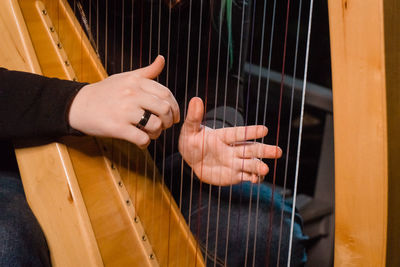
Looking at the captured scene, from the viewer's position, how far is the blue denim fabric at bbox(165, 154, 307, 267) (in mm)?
988

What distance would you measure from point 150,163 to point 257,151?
24 cm

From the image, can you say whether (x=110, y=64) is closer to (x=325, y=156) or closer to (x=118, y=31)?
(x=118, y=31)

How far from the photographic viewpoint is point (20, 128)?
0.78 meters

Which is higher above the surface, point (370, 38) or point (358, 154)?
point (370, 38)

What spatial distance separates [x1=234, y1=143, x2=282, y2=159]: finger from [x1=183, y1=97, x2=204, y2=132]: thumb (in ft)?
0.29

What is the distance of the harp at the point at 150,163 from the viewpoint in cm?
49

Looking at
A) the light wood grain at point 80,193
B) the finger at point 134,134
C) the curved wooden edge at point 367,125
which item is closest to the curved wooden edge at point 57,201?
the light wood grain at point 80,193

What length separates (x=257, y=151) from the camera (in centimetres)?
82

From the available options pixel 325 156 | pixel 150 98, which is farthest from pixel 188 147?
pixel 325 156

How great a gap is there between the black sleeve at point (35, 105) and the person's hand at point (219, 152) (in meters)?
0.21

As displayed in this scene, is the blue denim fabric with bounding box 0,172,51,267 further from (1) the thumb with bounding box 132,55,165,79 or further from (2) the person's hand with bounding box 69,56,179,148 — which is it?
(1) the thumb with bounding box 132,55,165,79

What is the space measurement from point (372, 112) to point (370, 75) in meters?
0.04

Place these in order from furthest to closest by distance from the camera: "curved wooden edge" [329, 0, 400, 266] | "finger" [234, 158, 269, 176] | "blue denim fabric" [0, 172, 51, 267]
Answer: "finger" [234, 158, 269, 176]
"blue denim fabric" [0, 172, 51, 267]
"curved wooden edge" [329, 0, 400, 266]

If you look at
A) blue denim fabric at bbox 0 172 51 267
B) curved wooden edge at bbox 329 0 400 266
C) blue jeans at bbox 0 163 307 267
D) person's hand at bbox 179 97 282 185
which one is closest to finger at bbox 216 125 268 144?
person's hand at bbox 179 97 282 185
